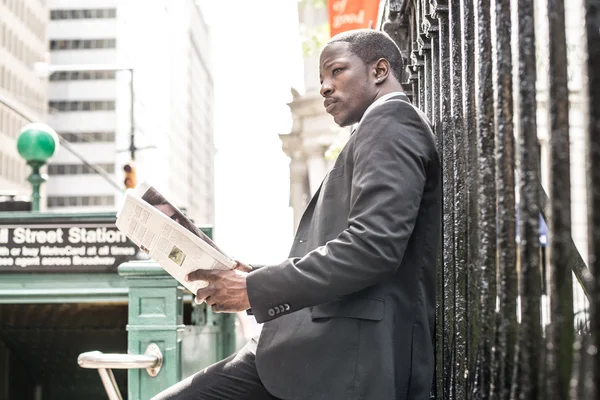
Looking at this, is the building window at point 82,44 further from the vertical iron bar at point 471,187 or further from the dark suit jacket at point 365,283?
the vertical iron bar at point 471,187

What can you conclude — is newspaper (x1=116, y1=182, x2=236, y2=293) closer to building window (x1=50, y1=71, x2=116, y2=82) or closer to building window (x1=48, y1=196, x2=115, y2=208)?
building window (x1=50, y1=71, x2=116, y2=82)

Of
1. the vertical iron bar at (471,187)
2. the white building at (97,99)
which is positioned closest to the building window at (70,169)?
the white building at (97,99)

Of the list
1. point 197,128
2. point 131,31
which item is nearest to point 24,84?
point 131,31

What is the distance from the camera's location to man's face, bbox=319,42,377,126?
2.88 m

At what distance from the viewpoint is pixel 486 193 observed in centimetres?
217

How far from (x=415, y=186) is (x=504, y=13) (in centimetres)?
63

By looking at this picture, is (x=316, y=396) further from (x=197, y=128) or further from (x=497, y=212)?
(x=197, y=128)

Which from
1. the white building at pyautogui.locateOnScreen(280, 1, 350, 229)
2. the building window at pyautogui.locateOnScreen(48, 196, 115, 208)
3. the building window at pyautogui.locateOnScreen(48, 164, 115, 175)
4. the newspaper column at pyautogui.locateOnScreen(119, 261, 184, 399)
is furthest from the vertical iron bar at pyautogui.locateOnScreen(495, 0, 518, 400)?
the building window at pyautogui.locateOnScreen(48, 196, 115, 208)

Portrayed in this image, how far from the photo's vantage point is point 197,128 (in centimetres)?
15975

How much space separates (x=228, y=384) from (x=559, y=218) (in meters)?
1.57

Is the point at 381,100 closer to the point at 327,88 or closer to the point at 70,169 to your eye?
the point at 327,88

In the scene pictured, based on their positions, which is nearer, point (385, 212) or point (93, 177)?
point (385, 212)

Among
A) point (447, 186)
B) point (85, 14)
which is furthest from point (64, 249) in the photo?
point (85, 14)

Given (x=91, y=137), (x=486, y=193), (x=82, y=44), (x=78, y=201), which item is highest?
(x=82, y=44)
